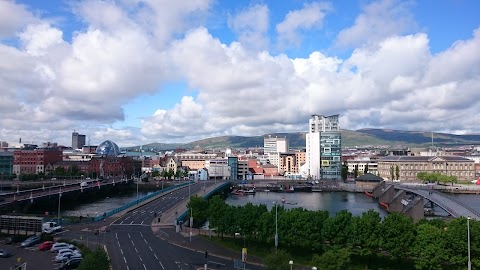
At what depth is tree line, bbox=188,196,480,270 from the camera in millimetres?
27781

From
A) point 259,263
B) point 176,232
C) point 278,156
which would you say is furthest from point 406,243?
point 278,156

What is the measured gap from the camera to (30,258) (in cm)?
3241

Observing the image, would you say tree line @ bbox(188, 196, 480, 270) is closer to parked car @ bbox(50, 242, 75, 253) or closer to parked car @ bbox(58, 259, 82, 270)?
parked car @ bbox(50, 242, 75, 253)

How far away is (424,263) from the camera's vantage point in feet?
92.9

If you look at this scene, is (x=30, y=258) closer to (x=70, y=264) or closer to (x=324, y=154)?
(x=70, y=264)

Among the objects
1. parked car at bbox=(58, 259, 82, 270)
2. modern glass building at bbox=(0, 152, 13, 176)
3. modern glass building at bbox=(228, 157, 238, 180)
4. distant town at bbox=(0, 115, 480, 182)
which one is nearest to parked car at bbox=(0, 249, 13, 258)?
parked car at bbox=(58, 259, 82, 270)

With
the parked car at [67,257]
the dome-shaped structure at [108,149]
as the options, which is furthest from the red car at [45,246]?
the dome-shaped structure at [108,149]

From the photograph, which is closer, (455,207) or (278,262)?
(278,262)

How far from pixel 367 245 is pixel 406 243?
9.32 ft

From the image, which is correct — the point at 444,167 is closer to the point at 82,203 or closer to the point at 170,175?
the point at 170,175

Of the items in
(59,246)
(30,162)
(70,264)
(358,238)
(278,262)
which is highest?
(30,162)

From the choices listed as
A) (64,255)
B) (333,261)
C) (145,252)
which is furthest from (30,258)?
(333,261)

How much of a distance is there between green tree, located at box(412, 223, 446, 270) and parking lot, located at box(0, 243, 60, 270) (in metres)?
26.2

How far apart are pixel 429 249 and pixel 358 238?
16.9 feet
